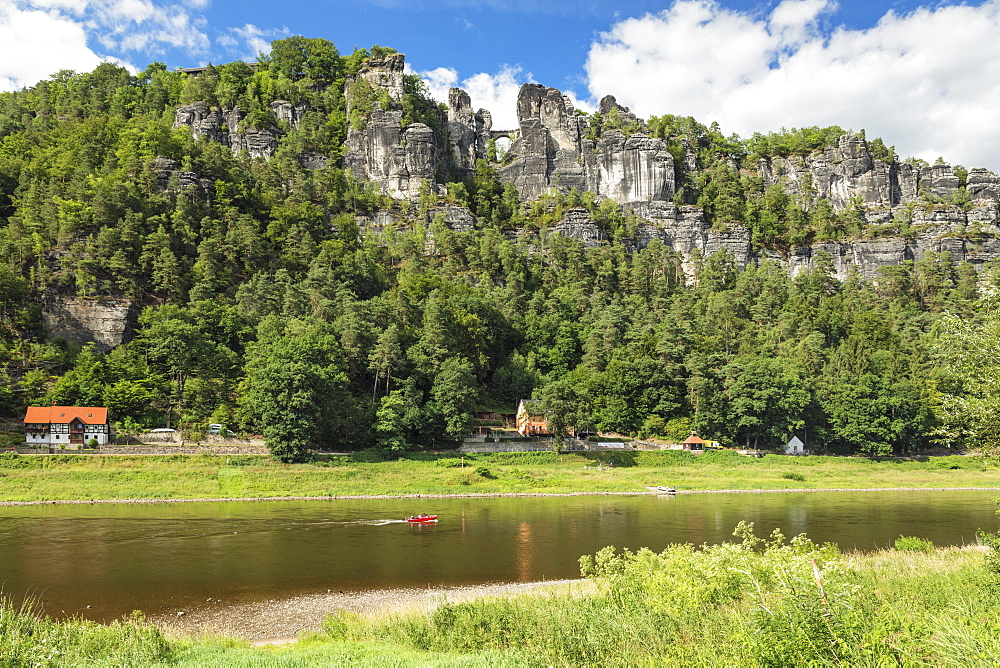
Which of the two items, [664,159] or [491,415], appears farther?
[664,159]

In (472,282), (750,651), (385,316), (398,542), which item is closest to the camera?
(750,651)

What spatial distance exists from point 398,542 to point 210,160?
91.2 m

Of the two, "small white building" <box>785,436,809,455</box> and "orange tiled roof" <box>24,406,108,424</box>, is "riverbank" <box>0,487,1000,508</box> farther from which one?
"small white building" <box>785,436,809,455</box>

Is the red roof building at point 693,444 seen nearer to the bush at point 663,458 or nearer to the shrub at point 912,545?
the bush at point 663,458

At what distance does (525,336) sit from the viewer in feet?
293

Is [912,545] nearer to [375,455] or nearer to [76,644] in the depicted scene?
[76,644]

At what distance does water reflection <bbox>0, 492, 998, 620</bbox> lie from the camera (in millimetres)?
26734

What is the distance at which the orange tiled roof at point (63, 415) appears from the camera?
5566cm

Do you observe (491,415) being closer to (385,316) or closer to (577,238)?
(385,316)

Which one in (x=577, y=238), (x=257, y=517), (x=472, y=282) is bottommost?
(x=257, y=517)

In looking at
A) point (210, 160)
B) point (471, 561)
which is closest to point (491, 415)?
point (471, 561)

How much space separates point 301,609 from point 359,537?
12.7 metres

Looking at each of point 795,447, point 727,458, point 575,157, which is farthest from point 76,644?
point 575,157

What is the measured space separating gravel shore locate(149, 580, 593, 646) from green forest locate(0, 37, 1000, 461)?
33.4m
